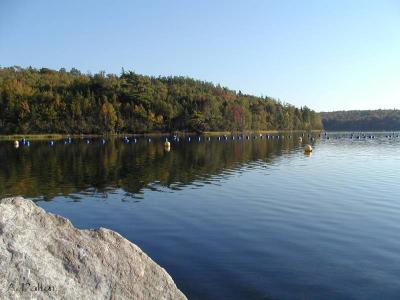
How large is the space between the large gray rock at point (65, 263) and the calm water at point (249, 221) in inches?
178

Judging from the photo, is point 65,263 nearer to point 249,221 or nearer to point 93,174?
→ point 249,221

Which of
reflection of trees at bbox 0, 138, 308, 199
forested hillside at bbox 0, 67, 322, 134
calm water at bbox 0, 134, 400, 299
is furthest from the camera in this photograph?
forested hillside at bbox 0, 67, 322, 134

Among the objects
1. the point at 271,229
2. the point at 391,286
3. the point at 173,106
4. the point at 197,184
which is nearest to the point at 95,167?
the point at 197,184

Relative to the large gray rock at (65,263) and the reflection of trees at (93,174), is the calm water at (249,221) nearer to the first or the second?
the reflection of trees at (93,174)

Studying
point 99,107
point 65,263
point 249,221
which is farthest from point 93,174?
point 99,107

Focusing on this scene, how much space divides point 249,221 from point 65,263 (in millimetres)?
16263

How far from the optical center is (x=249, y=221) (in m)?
23.7

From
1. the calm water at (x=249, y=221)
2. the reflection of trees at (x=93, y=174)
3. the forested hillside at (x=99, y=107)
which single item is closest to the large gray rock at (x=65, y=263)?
the calm water at (x=249, y=221)

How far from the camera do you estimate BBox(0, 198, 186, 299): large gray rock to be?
308 inches

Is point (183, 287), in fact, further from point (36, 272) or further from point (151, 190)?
point (151, 190)

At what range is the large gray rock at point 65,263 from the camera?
308 inches

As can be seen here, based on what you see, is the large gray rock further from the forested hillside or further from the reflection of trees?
the forested hillside

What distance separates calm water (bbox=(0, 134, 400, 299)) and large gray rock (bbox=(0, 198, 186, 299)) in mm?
4531

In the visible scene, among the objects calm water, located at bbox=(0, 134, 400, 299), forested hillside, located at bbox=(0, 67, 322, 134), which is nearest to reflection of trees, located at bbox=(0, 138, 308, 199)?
calm water, located at bbox=(0, 134, 400, 299)
